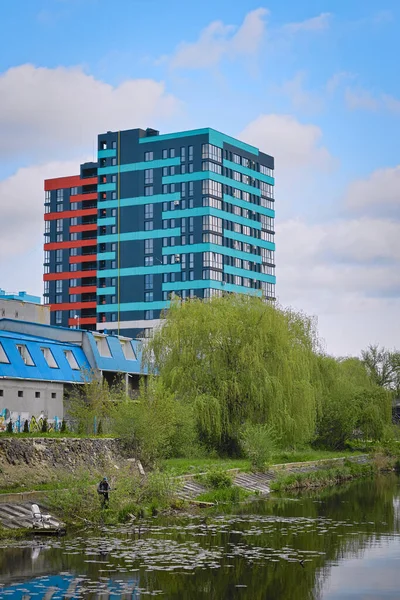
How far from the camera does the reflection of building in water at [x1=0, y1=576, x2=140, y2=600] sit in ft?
70.7

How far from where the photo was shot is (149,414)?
4503 cm

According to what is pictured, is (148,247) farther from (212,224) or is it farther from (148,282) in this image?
(212,224)

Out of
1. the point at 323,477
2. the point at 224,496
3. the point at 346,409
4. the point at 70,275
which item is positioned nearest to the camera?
the point at 224,496

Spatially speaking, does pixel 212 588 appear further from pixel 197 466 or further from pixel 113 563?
pixel 197 466

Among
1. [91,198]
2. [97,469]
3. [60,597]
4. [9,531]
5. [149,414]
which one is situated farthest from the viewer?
[91,198]

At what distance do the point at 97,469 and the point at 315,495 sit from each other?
45.3 ft

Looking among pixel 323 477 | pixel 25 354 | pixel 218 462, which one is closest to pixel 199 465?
pixel 218 462

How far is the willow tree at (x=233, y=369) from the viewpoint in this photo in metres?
55.4

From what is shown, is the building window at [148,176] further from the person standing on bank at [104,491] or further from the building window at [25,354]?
the person standing on bank at [104,491]

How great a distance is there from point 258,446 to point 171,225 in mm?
94235

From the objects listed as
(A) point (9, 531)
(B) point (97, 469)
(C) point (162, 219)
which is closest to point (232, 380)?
(B) point (97, 469)

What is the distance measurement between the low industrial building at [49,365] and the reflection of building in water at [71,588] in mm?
23361

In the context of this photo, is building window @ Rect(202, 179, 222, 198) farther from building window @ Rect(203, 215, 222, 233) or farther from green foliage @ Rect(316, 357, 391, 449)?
green foliage @ Rect(316, 357, 391, 449)

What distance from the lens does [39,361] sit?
2271 inches
